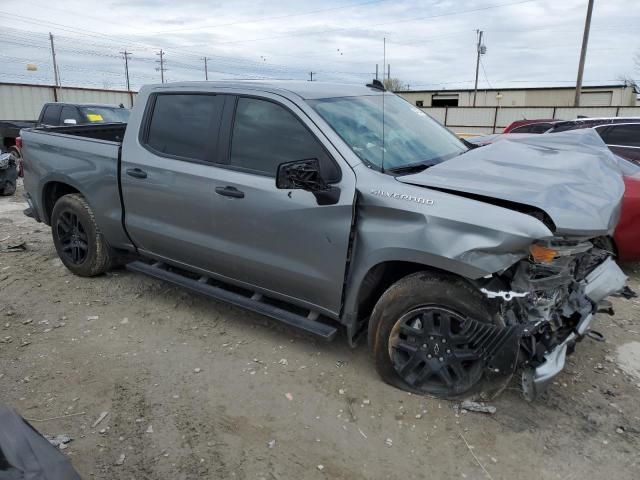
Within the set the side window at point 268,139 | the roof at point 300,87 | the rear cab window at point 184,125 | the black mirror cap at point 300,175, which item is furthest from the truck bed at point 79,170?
the black mirror cap at point 300,175

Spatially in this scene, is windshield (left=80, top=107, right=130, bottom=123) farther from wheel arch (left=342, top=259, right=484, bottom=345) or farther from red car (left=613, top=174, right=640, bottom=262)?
red car (left=613, top=174, right=640, bottom=262)

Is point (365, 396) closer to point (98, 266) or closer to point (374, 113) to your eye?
point (374, 113)

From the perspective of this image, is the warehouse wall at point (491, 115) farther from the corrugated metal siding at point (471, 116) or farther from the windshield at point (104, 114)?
the windshield at point (104, 114)

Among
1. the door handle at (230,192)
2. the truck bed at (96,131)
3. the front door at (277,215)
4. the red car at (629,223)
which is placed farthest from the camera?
the truck bed at (96,131)

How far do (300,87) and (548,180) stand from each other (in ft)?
5.93

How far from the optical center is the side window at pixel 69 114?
1220cm

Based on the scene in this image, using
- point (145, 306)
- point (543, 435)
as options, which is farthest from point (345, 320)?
point (145, 306)

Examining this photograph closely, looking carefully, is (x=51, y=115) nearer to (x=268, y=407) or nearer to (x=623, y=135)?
(x=268, y=407)

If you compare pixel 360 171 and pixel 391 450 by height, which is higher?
pixel 360 171

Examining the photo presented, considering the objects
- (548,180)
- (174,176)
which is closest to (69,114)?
(174,176)

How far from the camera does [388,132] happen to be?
3.59m

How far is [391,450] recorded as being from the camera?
→ 2.77m

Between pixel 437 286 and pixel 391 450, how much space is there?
940 millimetres

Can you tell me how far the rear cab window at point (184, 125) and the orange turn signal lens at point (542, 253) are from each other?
228 centimetres
